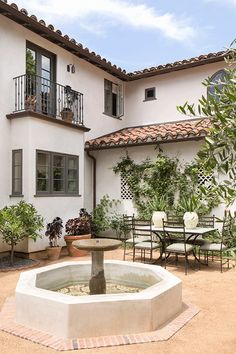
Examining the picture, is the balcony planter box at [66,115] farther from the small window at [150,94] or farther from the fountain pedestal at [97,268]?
the fountain pedestal at [97,268]

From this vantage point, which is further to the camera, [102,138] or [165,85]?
[165,85]

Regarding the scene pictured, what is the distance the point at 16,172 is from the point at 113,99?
269 inches

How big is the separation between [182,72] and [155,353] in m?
12.2

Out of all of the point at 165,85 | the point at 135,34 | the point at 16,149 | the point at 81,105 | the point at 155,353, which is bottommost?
the point at 155,353

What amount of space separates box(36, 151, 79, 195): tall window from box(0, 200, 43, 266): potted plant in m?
1.08

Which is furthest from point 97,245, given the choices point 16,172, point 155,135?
point 155,135

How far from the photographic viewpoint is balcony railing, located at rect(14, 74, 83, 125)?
10.1 metres

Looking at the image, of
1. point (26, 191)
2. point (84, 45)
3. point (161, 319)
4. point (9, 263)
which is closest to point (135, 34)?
point (84, 45)

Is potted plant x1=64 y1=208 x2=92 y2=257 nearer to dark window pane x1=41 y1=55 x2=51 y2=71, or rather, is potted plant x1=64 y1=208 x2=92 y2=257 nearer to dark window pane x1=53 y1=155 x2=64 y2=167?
dark window pane x1=53 y1=155 x2=64 y2=167

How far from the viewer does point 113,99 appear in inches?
601

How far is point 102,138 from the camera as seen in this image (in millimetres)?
13492

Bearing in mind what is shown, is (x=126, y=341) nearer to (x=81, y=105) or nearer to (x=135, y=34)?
(x=81, y=105)

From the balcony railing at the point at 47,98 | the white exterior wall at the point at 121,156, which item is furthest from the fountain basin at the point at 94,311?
the white exterior wall at the point at 121,156

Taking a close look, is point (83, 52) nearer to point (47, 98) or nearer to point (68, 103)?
point (68, 103)
